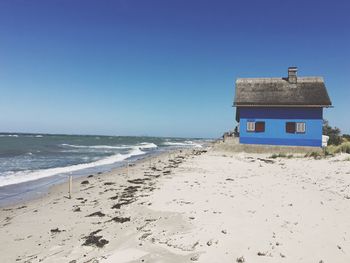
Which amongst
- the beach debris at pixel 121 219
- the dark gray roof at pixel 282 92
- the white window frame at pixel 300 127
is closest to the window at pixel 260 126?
the dark gray roof at pixel 282 92

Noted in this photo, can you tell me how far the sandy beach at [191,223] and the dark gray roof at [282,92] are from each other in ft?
36.7

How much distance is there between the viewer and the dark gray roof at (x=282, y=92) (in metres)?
22.3

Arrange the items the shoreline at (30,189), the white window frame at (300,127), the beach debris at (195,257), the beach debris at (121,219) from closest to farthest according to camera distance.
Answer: the beach debris at (195,257) → the beach debris at (121,219) → the shoreline at (30,189) → the white window frame at (300,127)

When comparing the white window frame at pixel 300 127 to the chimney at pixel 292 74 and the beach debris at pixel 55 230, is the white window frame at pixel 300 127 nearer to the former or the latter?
the chimney at pixel 292 74

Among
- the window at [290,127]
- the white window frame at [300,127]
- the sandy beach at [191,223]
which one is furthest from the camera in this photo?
the window at [290,127]

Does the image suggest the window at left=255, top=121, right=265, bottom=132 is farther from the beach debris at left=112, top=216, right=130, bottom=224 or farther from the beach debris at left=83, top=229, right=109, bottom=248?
the beach debris at left=83, top=229, right=109, bottom=248

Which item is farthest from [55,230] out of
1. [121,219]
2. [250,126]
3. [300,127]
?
[300,127]

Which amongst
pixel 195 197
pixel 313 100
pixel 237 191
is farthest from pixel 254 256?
pixel 313 100

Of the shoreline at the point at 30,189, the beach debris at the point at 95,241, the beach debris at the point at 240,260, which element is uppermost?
the beach debris at the point at 240,260

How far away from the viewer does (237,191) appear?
9.80 metres

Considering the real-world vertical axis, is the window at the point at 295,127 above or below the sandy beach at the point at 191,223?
above

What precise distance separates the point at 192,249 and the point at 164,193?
16.6 ft

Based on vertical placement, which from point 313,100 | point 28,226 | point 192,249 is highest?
point 313,100

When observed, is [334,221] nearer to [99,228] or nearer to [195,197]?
[195,197]
